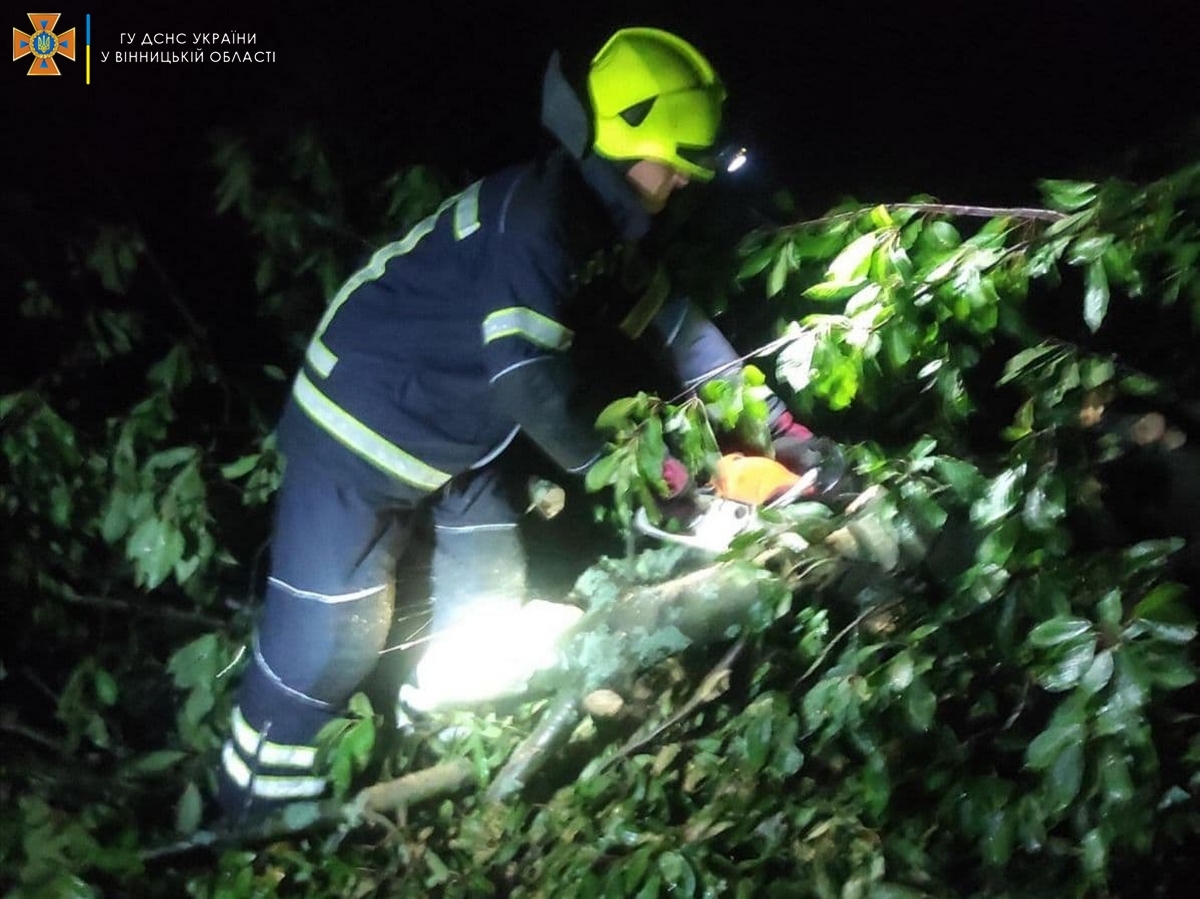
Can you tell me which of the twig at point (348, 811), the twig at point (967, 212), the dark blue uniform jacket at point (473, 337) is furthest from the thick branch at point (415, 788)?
the twig at point (967, 212)

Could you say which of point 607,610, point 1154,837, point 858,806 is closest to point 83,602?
point 607,610

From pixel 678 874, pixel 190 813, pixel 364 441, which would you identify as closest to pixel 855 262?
pixel 678 874

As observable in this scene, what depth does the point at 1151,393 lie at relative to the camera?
1465 mm

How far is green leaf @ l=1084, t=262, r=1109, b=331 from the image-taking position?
4.53 feet

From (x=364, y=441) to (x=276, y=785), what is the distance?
2.93ft

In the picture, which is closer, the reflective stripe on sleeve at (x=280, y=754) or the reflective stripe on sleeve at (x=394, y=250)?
the reflective stripe on sleeve at (x=394, y=250)

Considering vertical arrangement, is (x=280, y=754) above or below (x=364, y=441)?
below

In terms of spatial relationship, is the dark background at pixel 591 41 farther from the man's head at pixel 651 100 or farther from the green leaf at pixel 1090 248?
the green leaf at pixel 1090 248

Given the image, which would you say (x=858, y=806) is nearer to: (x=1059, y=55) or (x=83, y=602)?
(x=1059, y=55)

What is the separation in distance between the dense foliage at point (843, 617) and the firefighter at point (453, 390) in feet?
0.53

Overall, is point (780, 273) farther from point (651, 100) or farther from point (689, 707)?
point (689, 707)

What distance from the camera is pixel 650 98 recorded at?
6.29 ft

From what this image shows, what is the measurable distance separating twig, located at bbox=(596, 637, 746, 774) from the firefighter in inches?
17.3

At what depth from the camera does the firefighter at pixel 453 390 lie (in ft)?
6.45
